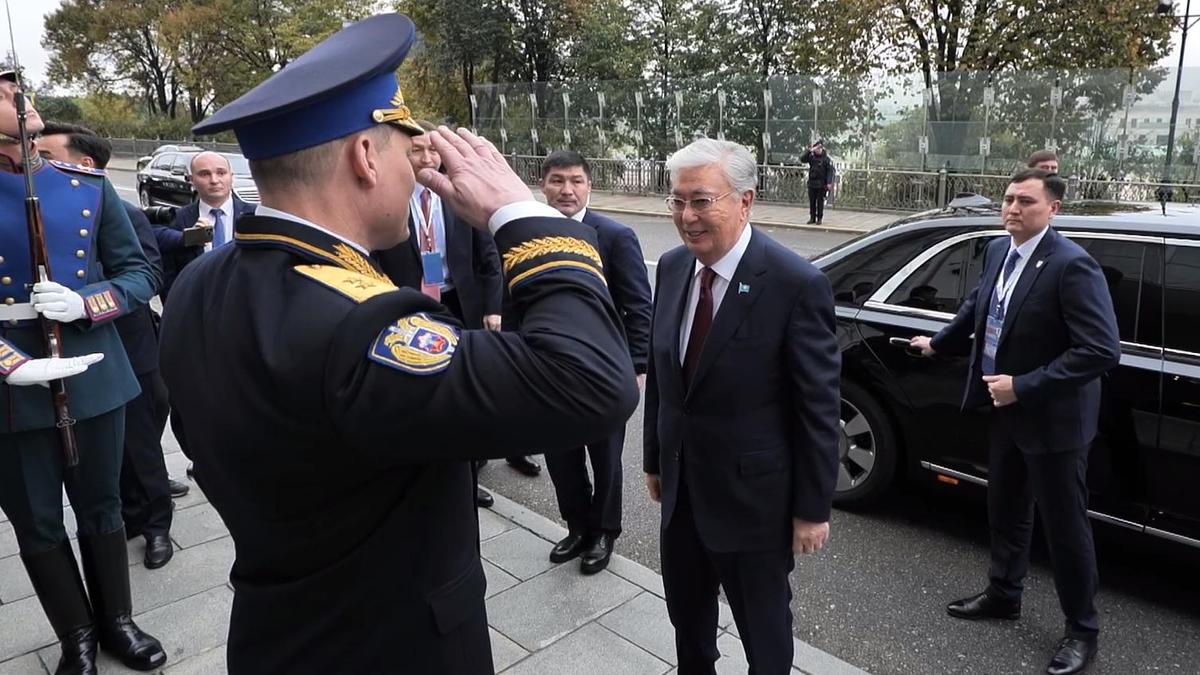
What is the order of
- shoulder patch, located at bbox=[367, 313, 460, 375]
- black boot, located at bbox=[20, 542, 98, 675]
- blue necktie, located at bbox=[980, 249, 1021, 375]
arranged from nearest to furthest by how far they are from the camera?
shoulder patch, located at bbox=[367, 313, 460, 375], black boot, located at bbox=[20, 542, 98, 675], blue necktie, located at bbox=[980, 249, 1021, 375]

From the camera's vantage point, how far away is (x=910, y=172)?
18.7 m

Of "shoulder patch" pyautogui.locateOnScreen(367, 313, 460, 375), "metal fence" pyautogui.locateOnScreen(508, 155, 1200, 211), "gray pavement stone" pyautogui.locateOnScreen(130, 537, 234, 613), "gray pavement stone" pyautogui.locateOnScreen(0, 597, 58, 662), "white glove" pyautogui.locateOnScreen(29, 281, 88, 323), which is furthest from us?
"metal fence" pyautogui.locateOnScreen(508, 155, 1200, 211)

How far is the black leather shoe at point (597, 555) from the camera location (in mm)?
3670

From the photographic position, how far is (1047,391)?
2912mm

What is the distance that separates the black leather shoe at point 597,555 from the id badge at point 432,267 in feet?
4.67

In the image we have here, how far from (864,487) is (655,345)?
7.05 feet

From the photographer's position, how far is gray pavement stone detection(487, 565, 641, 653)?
3221 millimetres

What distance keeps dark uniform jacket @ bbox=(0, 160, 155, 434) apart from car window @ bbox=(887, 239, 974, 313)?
349 centimetres

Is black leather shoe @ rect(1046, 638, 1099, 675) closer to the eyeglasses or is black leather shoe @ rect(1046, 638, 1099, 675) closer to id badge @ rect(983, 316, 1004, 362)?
id badge @ rect(983, 316, 1004, 362)

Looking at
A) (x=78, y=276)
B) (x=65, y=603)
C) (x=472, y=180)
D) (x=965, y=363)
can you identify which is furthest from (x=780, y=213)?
(x=472, y=180)

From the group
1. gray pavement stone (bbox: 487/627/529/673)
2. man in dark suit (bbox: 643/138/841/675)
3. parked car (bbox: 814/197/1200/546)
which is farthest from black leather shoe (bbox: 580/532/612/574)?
parked car (bbox: 814/197/1200/546)

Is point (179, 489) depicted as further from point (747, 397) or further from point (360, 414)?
point (360, 414)

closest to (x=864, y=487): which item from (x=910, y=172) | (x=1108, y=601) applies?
(x=1108, y=601)

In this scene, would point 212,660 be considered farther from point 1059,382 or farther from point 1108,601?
point 1108,601
